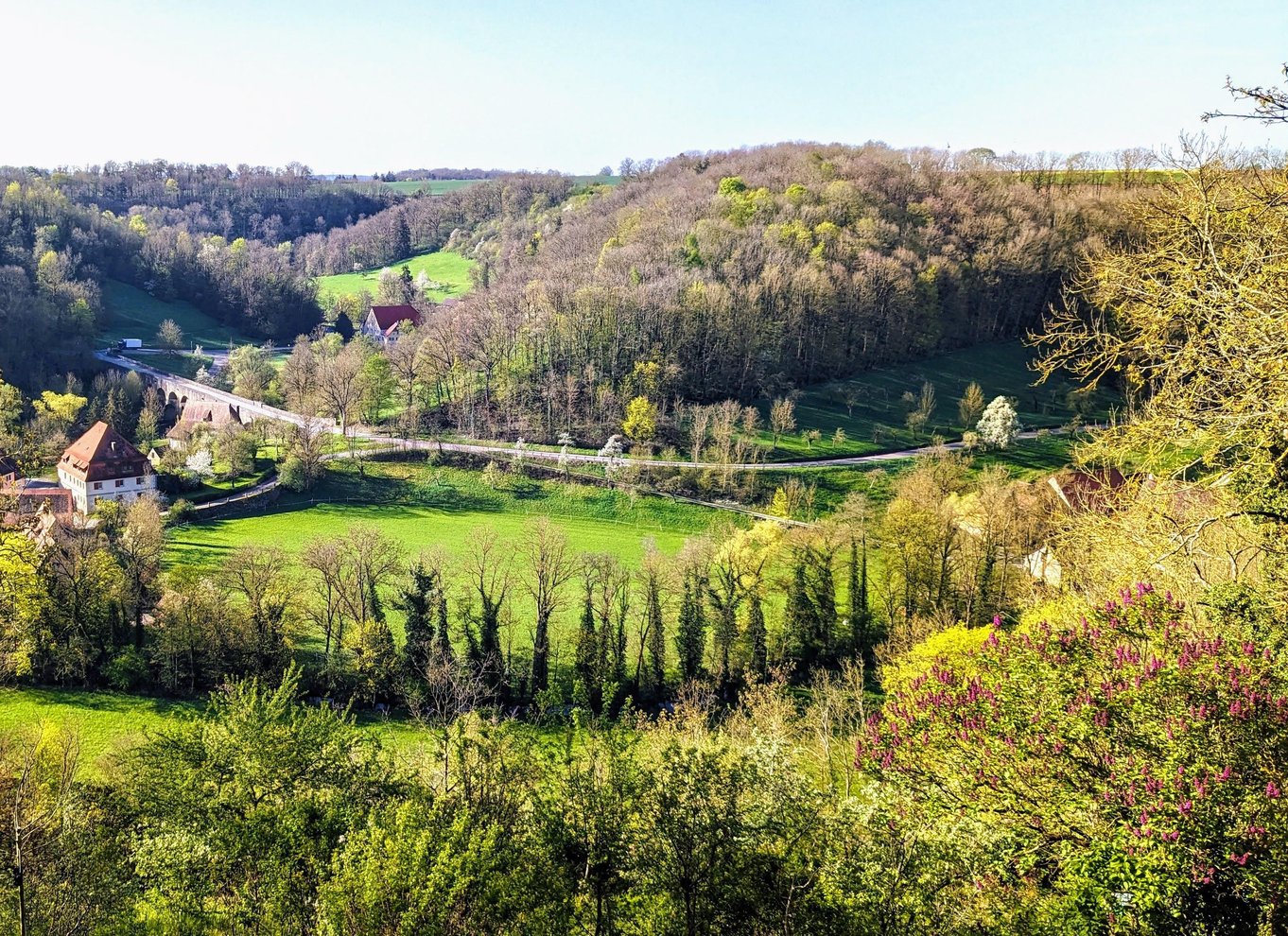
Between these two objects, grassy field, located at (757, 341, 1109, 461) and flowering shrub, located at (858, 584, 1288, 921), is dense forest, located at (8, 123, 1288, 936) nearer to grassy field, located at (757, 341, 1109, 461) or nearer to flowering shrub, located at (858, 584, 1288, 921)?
flowering shrub, located at (858, 584, 1288, 921)

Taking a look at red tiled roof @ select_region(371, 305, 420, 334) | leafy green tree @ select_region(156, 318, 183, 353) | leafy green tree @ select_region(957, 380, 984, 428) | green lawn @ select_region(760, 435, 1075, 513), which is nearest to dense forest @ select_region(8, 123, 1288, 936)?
leafy green tree @ select_region(957, 380, 984, 428)

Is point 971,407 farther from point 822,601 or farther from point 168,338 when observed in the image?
point 168,338

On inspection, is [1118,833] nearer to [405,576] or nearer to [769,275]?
[405,576]

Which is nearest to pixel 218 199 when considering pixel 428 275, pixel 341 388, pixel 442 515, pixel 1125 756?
pixel 428 275

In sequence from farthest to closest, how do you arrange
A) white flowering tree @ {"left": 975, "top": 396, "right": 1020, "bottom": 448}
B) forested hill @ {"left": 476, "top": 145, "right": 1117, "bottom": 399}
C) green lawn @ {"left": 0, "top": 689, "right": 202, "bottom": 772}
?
forested hill @ {"left": 476, "top": 145, "right": 1117, "bottom": 399}
white flowering tree @ {"left": 975, "top": 396, "right": 1020, "bottom": 448}
green lawn @ {"left": 0, "top": 689, "right": 202, "bottom": 772}

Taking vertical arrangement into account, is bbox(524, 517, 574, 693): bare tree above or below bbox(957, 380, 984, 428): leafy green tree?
below

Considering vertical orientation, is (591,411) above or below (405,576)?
above

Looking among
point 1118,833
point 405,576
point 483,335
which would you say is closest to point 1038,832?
point 1118,833

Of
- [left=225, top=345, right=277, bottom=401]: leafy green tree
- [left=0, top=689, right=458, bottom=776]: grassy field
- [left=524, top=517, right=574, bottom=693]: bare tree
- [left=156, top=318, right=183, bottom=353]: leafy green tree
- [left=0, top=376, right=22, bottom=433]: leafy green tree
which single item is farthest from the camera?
[left=156, top=318, right=183, bottom=353]: leafy green tree
